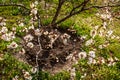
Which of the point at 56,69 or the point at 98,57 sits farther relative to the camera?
the point at 98,57

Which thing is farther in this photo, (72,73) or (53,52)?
(53,52)

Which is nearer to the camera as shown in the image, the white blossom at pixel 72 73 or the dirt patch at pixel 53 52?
the white blossom at pixel 72 73

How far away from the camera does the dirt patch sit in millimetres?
8008

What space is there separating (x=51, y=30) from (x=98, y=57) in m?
1.51

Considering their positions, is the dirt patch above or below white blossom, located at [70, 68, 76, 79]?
above

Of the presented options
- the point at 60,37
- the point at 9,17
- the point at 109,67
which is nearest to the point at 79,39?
the point at 60,37

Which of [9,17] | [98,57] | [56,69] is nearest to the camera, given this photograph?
[56,69]

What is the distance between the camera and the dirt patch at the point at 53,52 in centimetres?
801

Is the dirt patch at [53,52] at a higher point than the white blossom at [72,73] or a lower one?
higher

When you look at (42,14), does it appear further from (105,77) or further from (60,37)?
(105,77)

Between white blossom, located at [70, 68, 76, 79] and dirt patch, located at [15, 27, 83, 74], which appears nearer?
white blossom, located at [70, 68, 76, 79]

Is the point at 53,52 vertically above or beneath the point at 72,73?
above

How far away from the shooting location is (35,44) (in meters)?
8.41

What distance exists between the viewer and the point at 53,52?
8.27m
